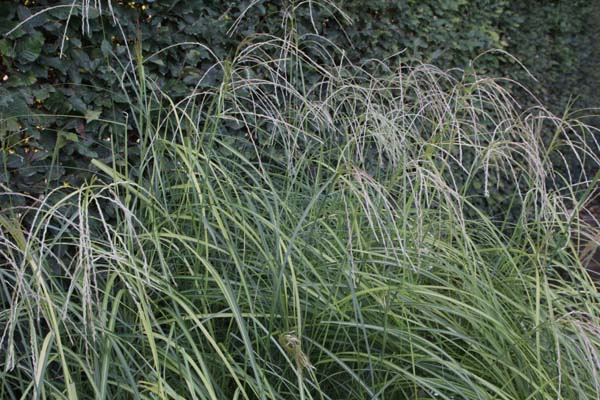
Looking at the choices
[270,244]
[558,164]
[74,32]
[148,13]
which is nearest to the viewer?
[270,244]

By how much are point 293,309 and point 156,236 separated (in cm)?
43

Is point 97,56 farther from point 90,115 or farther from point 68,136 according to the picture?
point 68,136

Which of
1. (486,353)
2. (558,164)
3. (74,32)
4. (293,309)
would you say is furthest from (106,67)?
(558,164)

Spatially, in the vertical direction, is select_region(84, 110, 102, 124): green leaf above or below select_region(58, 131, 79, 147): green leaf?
above

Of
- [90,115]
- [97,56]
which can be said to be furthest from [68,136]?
[97,56]

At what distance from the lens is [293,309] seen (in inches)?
81.1

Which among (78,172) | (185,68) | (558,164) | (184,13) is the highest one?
(184,13)

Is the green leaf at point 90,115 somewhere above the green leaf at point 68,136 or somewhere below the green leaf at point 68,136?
above

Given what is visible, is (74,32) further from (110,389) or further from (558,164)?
(558,164)

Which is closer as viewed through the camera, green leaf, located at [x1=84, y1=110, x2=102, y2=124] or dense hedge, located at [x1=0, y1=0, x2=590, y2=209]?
dense hedge, located at [x1=0, y1=0, x2=590, y2=209]

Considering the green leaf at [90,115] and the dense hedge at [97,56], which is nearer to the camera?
the dense hedge at [97,56]

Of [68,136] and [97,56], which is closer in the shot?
[68,136]

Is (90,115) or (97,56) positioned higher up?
(97,56)

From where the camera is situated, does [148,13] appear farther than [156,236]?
Yes
